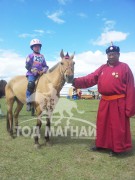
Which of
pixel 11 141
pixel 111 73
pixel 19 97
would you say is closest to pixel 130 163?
pixel 111 73

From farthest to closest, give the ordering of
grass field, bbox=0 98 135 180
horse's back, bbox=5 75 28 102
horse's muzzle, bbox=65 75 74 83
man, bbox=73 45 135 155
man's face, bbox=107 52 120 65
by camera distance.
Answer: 1. horse's back, bbox=5 75 28 102
2. horse's muzzle, bbox=65 75 74 83
3. man's face, bbox=107 52 120 65
4. man, bbox=73 45 135 155
5. grass field, bbox=0 98 135 180

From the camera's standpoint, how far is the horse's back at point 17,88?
24.8ft

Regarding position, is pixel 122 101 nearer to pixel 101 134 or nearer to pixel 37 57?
pixel 101 134

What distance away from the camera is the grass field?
466 centimetres

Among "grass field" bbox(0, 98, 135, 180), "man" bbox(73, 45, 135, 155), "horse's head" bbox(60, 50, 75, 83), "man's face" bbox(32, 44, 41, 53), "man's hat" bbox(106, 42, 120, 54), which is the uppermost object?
"man's face" bbox(32, 44, 41, 53)

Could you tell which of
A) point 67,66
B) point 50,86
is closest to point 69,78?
point 67,66

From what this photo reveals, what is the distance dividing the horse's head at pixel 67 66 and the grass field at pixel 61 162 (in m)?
1.65

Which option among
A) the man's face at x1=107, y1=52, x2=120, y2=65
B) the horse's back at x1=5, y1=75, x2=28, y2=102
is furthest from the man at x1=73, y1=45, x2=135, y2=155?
the horse's back at x1=5, y1=75, x2=28, y2=102

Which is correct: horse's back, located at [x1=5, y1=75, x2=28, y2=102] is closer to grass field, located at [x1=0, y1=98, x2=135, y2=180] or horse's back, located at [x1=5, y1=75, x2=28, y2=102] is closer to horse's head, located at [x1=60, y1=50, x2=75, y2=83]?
grass field, located at [x1=0, y1=98, x2=135, y2=180]

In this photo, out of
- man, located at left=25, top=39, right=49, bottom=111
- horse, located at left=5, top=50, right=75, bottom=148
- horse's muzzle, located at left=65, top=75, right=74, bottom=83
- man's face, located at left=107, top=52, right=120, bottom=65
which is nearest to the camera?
man's face, located at left=107, top=52, right=120, bottom=65

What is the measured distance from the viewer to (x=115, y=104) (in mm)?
5871

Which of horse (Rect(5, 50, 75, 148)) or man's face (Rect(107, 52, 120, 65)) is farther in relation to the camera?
horse (Rect(5, 50, 75, 148))

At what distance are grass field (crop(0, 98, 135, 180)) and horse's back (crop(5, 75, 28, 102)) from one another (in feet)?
4.30

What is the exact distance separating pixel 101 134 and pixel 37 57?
2.57 metres
